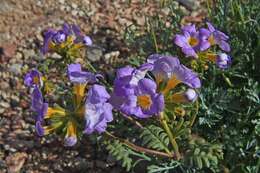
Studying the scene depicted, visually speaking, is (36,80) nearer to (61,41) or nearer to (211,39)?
(61,41)

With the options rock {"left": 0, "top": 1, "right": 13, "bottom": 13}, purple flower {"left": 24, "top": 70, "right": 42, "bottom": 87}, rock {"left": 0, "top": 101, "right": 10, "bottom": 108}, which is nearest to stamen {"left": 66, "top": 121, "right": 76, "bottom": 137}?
purple flower {"left": 24, "top": 70, "right": 42, "bottom": 87}

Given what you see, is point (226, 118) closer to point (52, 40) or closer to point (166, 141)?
point (166, 141)

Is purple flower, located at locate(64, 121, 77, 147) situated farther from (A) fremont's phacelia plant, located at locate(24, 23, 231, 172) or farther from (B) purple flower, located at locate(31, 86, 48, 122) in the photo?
(B) purple flower, located at locate(31, 86, 48, 122)

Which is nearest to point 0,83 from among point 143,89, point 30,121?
point 30,121

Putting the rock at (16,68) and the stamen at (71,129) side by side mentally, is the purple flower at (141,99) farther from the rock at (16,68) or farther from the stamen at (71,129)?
the rock at (16,68)

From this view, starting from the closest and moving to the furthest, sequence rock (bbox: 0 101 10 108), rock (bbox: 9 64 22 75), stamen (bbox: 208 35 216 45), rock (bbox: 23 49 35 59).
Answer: stamen (bbox: 208 35 216 45) → rock (bbox: 0 101 10 108) → rock (bbox: 9 64 22 75) → rock (bbox: 23 49 35 59)

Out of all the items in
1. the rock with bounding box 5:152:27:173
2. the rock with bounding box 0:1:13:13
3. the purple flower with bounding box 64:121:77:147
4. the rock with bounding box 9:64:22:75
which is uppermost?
the rock with bounding box 0:1:13:13

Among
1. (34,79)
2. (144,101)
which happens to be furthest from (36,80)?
(144,101)
